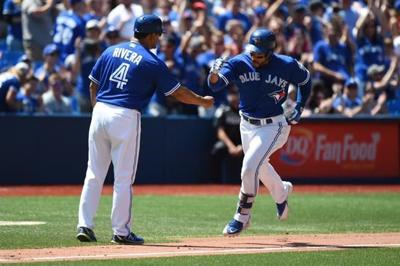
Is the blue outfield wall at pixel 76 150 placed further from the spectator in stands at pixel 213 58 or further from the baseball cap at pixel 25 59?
the baseball cap at pixel 25 59

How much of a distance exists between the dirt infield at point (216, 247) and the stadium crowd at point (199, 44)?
7.62 metres

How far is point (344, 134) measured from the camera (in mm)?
20031

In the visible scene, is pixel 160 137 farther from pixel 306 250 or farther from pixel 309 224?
pixel 306 250

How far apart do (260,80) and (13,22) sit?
9.62 metres

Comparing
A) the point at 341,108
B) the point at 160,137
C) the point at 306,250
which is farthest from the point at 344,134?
the point at 306,250

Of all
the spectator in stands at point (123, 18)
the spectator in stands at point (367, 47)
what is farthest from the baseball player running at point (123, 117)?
the spectator in stands at point (367, 47)

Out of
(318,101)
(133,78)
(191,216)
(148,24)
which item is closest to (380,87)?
(318,101)

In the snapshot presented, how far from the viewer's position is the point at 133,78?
31.4ft

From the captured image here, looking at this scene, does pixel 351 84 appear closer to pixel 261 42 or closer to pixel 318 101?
pixel 318 101

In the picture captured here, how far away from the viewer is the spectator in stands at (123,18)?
19.0 meters

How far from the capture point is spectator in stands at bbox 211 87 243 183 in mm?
19250

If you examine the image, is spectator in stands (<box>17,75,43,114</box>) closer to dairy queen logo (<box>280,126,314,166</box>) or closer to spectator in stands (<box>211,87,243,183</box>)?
spectator in stands (<box>211,87,243,183</box>)

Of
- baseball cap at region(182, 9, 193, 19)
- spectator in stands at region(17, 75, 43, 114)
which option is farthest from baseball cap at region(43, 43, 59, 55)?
baseball cap at region(182, 9, 193, 19)

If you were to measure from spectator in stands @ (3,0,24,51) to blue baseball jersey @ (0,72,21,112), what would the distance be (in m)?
1.59
